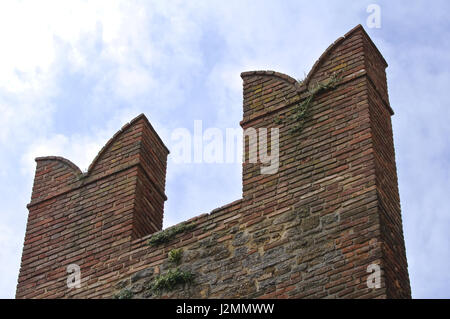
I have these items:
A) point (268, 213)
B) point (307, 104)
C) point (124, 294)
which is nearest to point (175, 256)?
point (124, 294)

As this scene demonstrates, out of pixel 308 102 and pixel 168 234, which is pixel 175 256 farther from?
pixel 308 102

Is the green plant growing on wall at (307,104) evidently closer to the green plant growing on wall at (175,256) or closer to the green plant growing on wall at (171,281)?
the green plant growing on wall at (175,256)

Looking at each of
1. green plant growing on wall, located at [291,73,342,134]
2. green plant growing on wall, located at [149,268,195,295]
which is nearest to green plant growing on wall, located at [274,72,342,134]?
green plant growing on wall, located at [291,73,342,134]

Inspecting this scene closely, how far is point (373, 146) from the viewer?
11.9 m

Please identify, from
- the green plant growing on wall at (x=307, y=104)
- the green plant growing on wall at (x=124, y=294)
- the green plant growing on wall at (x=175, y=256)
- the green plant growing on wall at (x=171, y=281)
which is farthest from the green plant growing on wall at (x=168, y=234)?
the green plant growing on wall at (x=307, y=104)

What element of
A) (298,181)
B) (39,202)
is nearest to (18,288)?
(39,202)

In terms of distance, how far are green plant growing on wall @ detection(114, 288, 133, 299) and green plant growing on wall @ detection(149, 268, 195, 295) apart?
0.74ft

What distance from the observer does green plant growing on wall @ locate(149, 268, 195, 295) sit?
12.0 m

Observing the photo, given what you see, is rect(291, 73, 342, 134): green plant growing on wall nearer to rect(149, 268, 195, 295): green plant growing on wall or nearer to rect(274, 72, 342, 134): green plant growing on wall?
rect(274, 72, 342, 134): green plant growing on wall

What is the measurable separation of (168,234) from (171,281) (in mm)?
651

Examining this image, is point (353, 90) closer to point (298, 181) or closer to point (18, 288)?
point (298, 181)

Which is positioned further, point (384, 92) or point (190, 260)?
point (384, 92)

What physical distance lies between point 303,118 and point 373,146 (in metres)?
1.07

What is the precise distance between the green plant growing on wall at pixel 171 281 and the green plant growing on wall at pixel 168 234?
49cm
